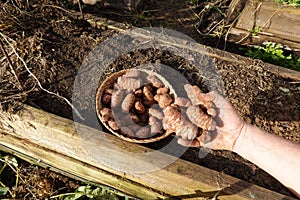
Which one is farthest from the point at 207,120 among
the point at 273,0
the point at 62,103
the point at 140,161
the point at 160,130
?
the point at 273,0

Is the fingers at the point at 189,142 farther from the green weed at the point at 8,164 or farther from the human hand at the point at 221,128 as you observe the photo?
the green weed at the point at 8,164

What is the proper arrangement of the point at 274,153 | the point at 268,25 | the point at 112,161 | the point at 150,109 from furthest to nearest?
the point at 268,25
the point at 150,109
the point at 112,161
the point at 274,153

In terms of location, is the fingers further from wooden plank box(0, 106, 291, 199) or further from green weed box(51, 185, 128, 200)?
green weed box(51, 185, 128, 200)

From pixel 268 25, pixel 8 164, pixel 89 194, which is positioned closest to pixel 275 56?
pixel 268 25

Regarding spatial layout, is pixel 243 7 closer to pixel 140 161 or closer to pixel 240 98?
pixel 240 98

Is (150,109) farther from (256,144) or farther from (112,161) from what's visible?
(256,144)

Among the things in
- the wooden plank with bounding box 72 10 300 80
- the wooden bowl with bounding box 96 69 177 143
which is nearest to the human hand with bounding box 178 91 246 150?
the wooden bowl with bounding box 96 69 177 143
